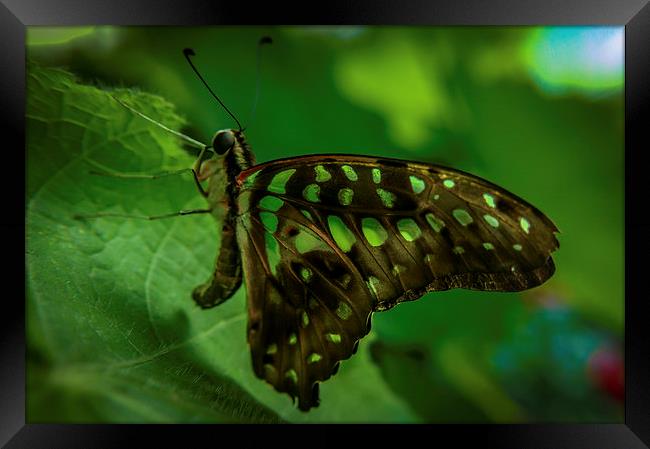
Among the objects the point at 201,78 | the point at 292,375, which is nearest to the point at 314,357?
the point at 292,375

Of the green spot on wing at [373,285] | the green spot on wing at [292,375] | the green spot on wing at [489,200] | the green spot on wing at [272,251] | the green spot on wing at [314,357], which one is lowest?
the green spot on wing at [292,375]

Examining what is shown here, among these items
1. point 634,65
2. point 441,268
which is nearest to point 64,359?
point 441,268

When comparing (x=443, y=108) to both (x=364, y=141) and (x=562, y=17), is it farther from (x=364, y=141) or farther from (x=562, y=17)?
(x=562, y=17)

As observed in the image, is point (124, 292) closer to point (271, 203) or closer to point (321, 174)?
point (271, 203)

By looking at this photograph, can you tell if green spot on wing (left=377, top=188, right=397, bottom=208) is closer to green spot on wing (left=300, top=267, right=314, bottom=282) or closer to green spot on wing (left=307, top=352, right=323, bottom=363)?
green spot on wing (left=300, top=267, right=314, bottom=282)

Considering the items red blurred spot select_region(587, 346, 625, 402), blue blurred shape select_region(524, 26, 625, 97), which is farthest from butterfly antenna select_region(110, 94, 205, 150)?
red blurred spot select_region(587, 346, 625, 402)

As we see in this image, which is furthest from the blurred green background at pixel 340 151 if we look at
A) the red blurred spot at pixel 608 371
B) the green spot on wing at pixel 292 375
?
the green spot on wing at pixel 292 375

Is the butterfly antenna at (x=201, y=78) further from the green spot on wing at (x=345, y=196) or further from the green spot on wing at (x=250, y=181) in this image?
the green spot on wing at (x=345, y=196)
